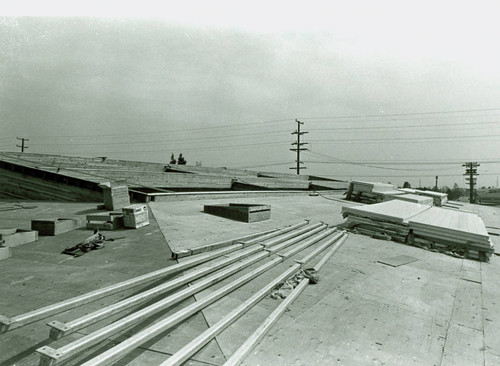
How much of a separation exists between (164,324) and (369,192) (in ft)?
58.0

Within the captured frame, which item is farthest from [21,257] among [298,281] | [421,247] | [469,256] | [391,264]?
[469,256]

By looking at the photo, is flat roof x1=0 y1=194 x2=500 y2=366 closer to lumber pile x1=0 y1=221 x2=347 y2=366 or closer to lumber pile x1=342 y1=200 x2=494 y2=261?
lumber pile x1=0 y1=221 x2=347 y2=366

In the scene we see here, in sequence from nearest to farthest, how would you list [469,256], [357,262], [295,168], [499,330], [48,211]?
1. [499,330]
2. [357,262]
3. [469,256]
4. [48,211]
5. [295,168]

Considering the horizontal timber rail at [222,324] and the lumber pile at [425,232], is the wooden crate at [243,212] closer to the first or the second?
the lumber pile at [425,232]

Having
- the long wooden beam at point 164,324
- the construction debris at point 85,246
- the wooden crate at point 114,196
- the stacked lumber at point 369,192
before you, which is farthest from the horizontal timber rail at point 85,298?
the stacked lumber at point 369,192

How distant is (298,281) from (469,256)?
528 cm

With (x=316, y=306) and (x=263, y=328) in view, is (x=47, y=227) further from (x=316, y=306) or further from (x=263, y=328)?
(x=316, y=306)

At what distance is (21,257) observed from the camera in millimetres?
5387

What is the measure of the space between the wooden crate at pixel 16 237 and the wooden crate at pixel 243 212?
5.12 metres

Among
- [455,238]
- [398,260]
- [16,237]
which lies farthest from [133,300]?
[455,238]

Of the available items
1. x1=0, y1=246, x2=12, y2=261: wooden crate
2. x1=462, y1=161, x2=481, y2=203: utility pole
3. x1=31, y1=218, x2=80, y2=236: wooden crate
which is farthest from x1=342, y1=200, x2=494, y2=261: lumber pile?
x1=462, y1=161, x2=481, y2=203: utility pole

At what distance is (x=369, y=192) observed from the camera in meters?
18.7

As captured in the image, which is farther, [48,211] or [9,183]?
[9,183]

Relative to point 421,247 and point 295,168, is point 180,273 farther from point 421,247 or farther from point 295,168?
point 295,168
